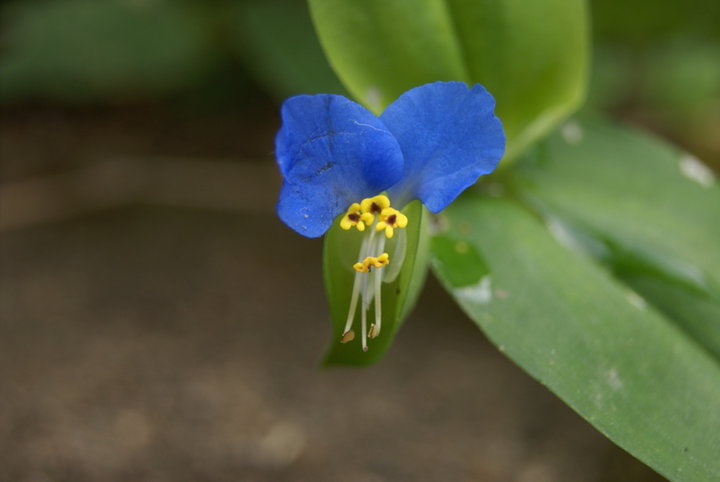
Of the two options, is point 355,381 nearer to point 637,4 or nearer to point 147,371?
point 147,371

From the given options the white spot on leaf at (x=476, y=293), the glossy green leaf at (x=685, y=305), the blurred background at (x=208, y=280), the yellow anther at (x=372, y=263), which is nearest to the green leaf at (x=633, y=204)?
the glossy green leaf at (x=685, y=305)

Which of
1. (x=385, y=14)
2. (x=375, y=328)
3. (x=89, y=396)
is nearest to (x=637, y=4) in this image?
(x=385, y=14)

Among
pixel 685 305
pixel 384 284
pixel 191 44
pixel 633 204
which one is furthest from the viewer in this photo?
pixel 191 44

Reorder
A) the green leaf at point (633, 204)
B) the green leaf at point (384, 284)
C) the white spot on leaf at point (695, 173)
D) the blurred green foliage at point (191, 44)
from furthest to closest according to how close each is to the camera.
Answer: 1. the blurred green foliage at point (191, 44)
2. the white spot on leaf at point (695, 173)
3. the green leaf at point (633, 204)
4. the green leaf at point (384, 284)

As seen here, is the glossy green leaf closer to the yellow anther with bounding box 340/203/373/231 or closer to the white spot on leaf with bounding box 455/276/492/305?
the white spot on leaf with bounding box 455/276/492/305

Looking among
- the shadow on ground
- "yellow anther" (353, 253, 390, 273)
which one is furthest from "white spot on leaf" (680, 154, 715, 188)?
"yellow anther" (353, 253, 390, 273)

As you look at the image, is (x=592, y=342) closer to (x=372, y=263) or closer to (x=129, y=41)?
(x=372, y=263)

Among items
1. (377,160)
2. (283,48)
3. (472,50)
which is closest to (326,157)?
(377,160)

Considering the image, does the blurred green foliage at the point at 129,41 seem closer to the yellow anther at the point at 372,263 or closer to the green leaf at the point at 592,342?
the green leaf at the point at 592,342
